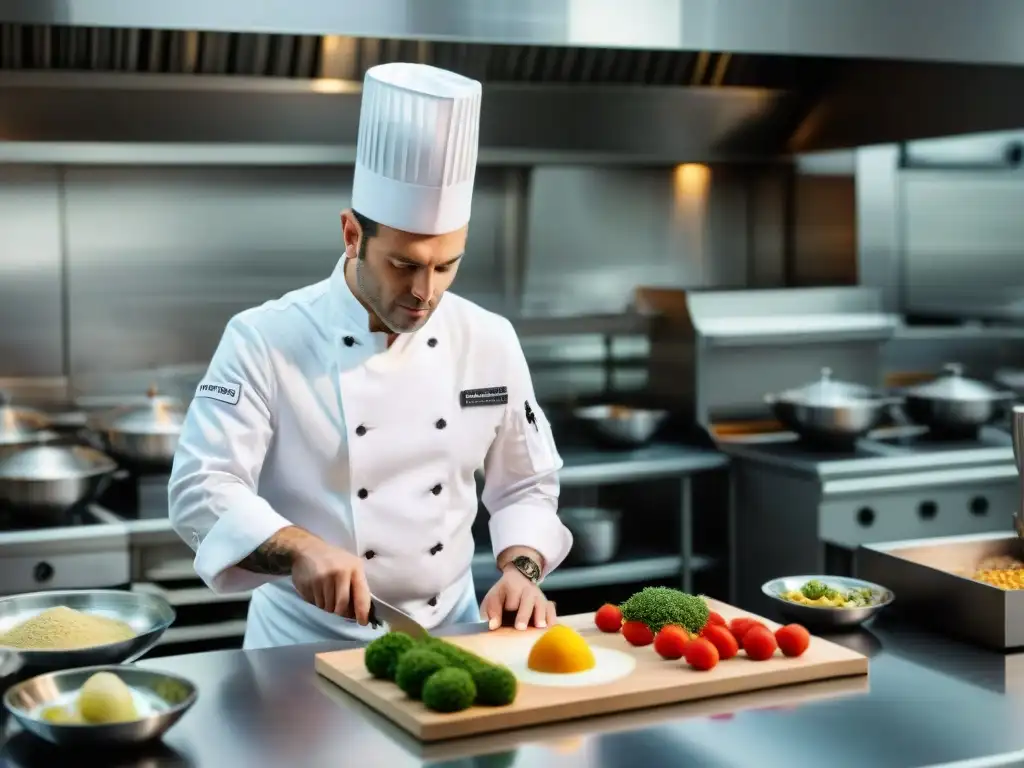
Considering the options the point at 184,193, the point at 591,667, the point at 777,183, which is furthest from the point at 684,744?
the point at 777,183

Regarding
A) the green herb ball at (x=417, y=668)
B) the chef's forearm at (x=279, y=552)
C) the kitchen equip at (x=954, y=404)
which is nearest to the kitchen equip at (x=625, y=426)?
the kitchen equip at (x=954, y=404)

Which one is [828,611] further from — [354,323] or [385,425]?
Result: [354,323]

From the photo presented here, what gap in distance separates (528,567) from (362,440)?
1.25 ft

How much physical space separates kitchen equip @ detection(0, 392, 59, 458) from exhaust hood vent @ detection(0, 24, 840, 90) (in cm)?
102

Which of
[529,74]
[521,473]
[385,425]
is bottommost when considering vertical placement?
[521,473]

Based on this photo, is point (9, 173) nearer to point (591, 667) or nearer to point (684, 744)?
point (591, 667)

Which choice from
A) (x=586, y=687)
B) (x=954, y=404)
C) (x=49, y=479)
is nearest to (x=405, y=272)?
(x=586, y=687)

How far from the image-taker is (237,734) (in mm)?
1806

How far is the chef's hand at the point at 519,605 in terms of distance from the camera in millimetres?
2225

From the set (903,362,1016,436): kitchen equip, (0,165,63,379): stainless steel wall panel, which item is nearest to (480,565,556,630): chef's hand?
(0,165,63,379): stainless steel wall panel

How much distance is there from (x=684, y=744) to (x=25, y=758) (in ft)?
2.79

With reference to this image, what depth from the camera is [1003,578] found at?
236 cm

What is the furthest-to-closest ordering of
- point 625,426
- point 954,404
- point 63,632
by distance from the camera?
point 954,404
point 625,426
point 63,632

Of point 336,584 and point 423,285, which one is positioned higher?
point 423,285
